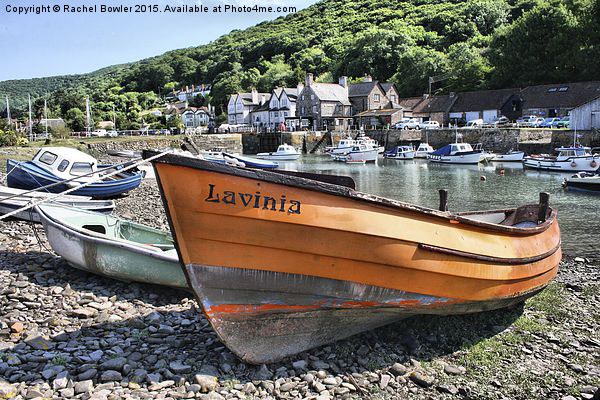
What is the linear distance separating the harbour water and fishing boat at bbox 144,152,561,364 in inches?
323

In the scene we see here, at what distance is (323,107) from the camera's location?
2879 inches

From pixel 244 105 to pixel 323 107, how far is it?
22.7m

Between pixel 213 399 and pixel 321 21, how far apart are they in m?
194

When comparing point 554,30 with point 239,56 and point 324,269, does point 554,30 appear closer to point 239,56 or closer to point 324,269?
point 324,269

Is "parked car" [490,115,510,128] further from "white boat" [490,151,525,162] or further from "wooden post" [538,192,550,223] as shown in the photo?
"wooden post" [538,192,550,223]

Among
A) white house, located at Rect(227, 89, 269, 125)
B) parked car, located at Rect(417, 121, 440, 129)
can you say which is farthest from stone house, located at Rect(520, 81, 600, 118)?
white house, located at Rect(227, 89, 269, 125)

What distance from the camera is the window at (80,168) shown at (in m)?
17.9

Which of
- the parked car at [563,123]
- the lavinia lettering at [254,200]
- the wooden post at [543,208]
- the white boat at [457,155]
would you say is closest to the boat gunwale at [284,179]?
the lavinia lettering at [254,200]

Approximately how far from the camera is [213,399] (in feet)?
17.2

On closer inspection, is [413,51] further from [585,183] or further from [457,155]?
[585,183]

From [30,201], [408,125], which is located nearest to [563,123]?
[408,125]

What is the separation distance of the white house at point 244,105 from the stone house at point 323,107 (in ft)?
55.0

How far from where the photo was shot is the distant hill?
65.5 metres

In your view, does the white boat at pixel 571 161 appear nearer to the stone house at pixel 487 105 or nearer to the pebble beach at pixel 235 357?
the stone house at pixel 487 105
